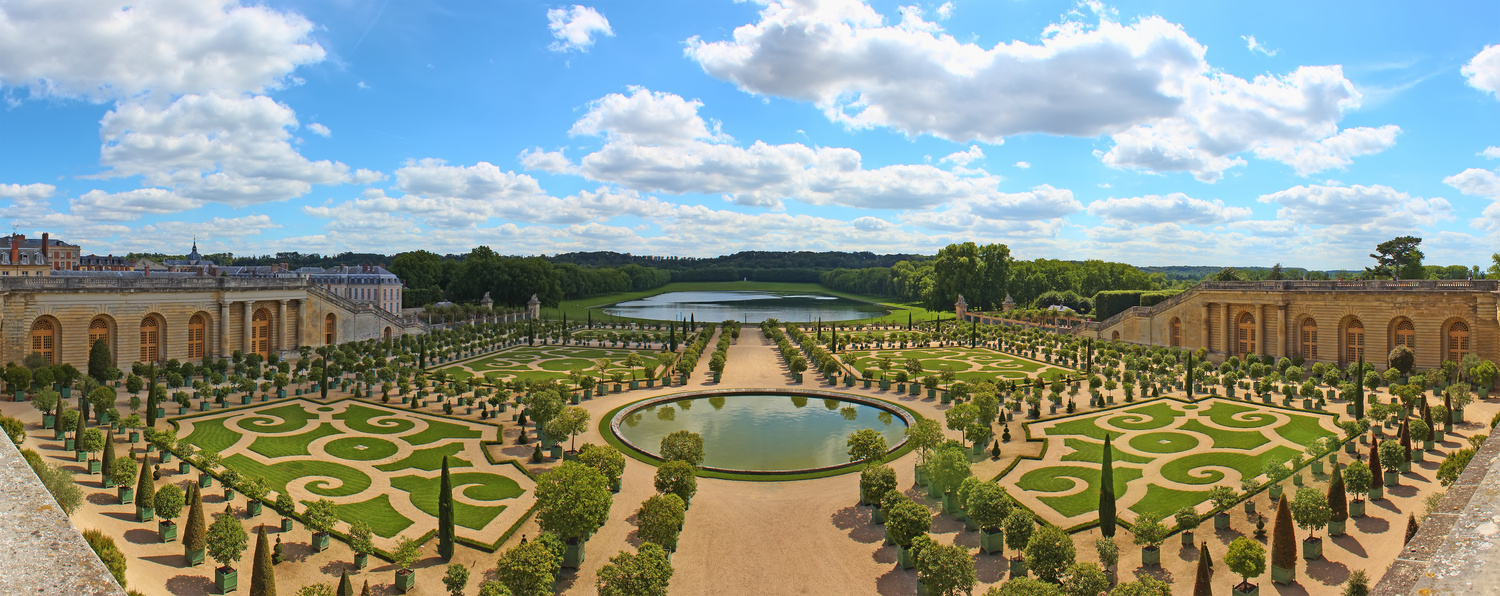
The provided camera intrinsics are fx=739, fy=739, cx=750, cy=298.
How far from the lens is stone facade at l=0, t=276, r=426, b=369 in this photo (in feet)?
130

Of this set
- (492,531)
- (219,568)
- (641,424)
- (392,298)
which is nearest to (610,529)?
(492,531)

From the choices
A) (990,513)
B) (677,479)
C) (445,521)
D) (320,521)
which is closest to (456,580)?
(445,521)

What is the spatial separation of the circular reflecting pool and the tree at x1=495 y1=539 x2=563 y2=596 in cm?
1137

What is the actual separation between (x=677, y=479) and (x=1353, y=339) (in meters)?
45.6

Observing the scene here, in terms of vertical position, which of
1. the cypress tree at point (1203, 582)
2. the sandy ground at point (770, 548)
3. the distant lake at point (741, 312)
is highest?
the distant lake at point (741, 312)

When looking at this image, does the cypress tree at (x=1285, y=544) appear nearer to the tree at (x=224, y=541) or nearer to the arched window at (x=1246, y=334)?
the tree at (x=224, y=541)

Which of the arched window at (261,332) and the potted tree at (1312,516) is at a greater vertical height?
the arched window at (261,332)

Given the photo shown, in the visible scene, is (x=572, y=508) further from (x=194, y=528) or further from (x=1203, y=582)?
(x=1203, y=582)

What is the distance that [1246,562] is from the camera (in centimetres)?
1628

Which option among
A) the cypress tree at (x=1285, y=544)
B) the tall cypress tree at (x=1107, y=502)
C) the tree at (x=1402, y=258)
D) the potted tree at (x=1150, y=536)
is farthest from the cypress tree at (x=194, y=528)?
the tree at (x=1402, y=258)

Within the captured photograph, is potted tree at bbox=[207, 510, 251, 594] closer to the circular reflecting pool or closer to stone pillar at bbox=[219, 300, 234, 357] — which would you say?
the circular reflecting pool

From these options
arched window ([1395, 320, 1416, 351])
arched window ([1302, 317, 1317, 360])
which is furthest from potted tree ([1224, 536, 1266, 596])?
arched window ([1302, 317, 1317, 360])

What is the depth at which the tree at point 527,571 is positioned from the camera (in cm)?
1593

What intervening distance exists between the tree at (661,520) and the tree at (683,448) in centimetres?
533
